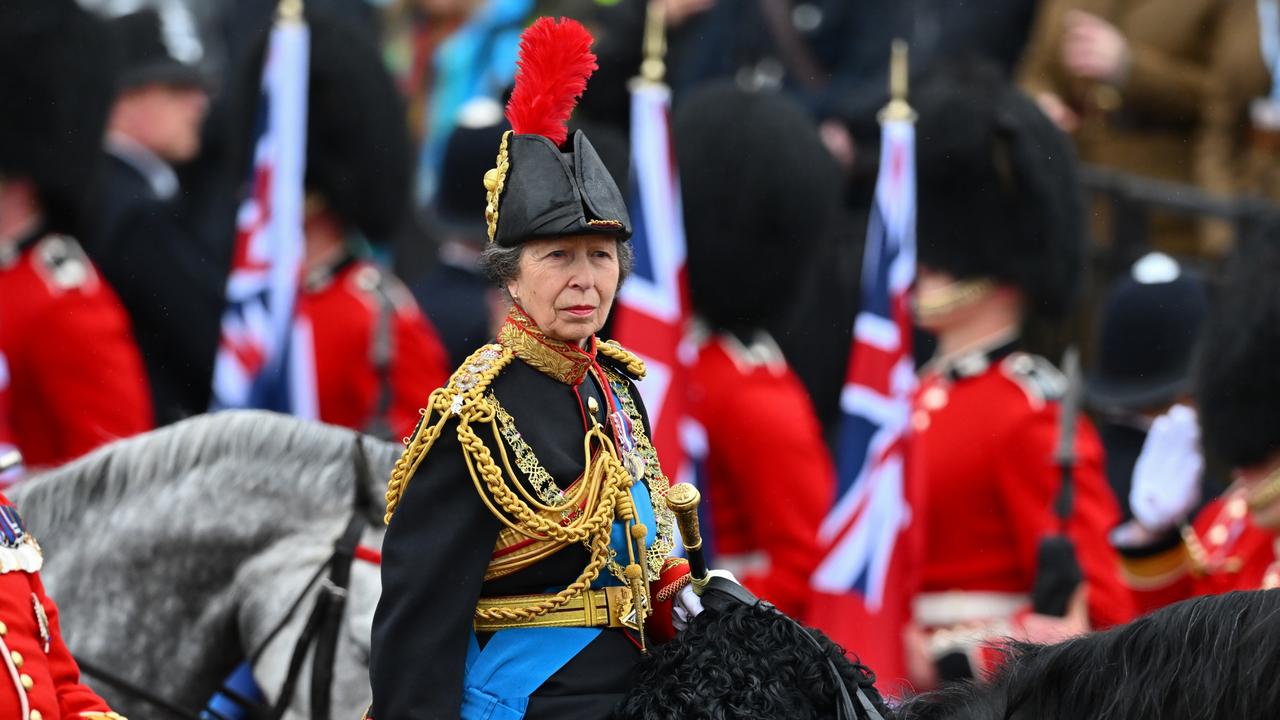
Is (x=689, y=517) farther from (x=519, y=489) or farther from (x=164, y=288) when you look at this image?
(x=164, y=288)

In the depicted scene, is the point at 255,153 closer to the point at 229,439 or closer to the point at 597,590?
the point at 229,439

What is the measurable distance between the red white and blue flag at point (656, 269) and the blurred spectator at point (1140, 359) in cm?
202

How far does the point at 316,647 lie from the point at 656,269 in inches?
108

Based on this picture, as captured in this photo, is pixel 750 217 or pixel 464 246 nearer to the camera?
pixel 750 217

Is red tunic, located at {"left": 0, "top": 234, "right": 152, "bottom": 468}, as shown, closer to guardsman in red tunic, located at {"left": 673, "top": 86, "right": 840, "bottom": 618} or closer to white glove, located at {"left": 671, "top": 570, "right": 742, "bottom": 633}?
guardsman in red tunic, located at {"left": 673, "top": 86, "right": 840, "bottom": 618}

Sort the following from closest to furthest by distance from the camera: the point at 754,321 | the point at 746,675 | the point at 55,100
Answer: the point at 746,675 < the point at 754,321 < the point at 55,100

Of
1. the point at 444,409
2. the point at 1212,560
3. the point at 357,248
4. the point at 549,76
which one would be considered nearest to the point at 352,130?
the point at 357,248

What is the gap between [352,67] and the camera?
7.83 metres

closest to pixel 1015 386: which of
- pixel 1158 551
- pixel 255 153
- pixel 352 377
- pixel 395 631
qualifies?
pixel 1158 551

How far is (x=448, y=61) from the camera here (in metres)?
10.0

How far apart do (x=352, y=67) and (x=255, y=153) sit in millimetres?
760

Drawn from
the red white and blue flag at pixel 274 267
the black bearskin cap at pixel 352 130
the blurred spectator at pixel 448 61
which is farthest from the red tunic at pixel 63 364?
the blurred spectator at pixel 448 61

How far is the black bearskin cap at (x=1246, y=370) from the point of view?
5879 millimetres

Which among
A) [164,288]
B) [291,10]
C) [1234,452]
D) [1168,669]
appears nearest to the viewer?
[1168,669]
